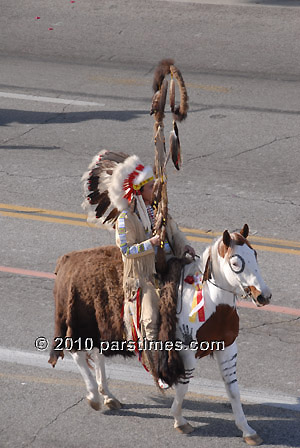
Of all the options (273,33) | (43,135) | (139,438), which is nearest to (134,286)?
(139,438)

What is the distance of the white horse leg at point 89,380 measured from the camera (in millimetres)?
7594

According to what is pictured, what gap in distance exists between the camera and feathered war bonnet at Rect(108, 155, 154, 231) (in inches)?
279

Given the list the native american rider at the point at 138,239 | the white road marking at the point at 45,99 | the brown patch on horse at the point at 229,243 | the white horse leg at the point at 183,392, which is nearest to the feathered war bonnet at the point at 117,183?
the native american rider at the point at 138,239

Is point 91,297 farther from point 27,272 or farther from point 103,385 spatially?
point 27,272

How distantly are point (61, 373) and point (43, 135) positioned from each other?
6.63 m

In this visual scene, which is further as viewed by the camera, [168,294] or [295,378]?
[295,378]

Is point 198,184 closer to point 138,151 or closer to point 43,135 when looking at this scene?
point 138,151

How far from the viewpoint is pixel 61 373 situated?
8234 millimetres

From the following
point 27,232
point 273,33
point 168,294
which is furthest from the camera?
point 273,33

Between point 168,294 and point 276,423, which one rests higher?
point 168,294

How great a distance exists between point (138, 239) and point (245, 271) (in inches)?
36.7

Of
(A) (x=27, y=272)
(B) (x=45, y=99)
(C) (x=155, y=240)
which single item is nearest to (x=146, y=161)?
(A) (x=27, y=272)

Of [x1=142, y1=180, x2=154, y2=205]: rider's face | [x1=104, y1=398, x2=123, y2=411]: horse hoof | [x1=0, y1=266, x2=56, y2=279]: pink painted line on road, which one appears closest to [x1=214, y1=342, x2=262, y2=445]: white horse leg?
[x1=104, y1=398, x2=123, y2=411]: horse hoof

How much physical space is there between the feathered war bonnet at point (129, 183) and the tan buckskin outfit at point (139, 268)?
3.0 inches
